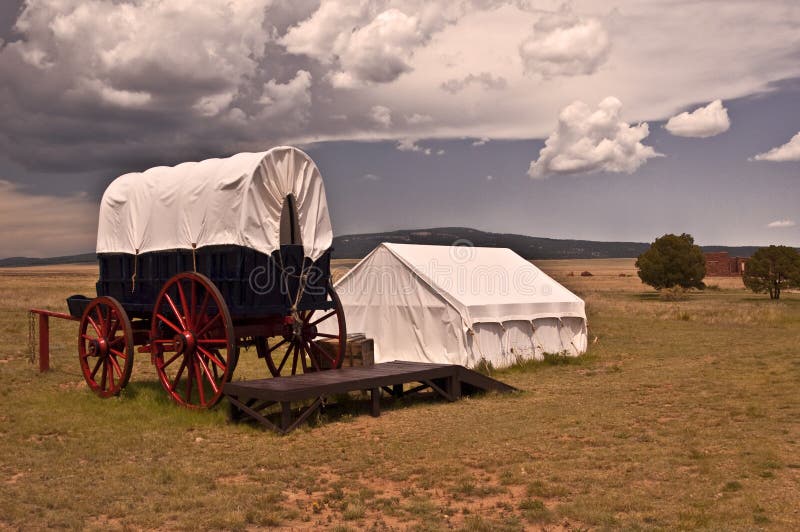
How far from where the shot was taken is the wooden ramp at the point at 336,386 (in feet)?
32.3

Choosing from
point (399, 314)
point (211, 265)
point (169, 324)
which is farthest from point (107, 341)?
point (399, 314)

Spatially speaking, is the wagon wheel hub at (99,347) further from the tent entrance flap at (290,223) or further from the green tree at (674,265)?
the green tree at (674,265)

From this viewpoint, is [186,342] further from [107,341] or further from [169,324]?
[107,341]

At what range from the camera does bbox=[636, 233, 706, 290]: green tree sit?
48.8 m

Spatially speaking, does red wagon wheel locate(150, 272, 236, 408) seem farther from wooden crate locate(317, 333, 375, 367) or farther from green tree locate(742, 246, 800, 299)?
green tree locate(742, 246, 800, 299)

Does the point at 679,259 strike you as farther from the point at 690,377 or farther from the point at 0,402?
the point at 0,402

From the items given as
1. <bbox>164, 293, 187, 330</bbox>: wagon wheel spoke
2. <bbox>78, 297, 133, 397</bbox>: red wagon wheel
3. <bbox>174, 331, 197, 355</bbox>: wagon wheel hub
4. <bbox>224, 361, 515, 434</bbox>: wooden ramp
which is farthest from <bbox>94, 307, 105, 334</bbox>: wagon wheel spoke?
<bbox>224, 361, 515, 434</bbox>: wooden ramp

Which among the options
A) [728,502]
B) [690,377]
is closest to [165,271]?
[728,502]

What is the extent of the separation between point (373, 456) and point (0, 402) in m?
7.39

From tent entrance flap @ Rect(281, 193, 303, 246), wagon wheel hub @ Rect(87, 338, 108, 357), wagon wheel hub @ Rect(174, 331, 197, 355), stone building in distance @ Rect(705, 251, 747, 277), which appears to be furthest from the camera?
stone building in distance @ Rect(705, 251, 747, 277)

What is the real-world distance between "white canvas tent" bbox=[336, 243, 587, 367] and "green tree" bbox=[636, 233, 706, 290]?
3291 centimetres

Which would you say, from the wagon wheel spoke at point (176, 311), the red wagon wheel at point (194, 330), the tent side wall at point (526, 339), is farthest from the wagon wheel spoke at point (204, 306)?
the tent side wall at point (526, 339)

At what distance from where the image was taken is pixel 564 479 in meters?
7.36

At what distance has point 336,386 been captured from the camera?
10336 millimetres
